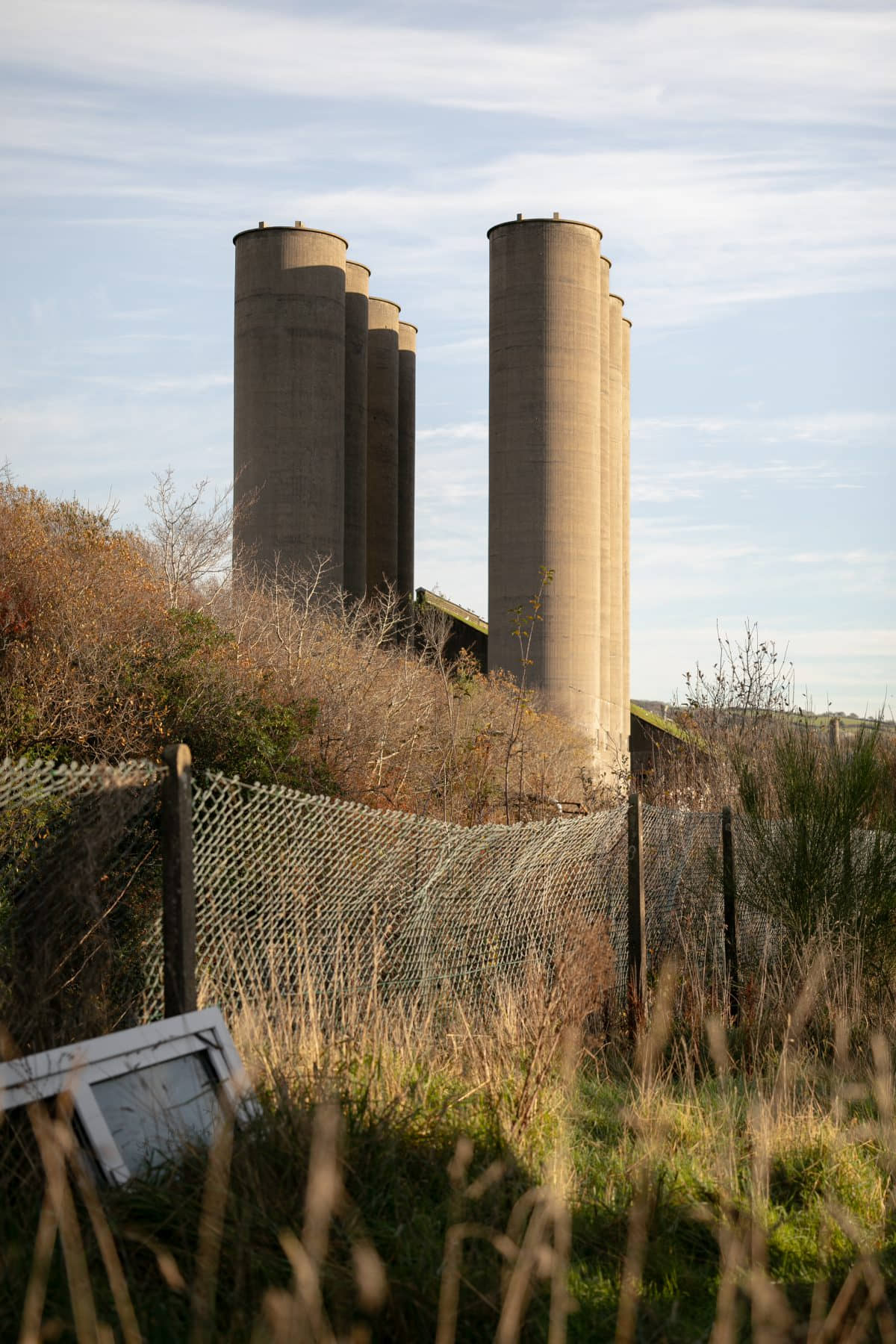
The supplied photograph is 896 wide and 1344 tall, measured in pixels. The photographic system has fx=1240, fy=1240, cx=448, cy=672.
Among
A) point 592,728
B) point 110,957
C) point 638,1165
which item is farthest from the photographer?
point 592,728

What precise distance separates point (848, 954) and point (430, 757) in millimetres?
7294

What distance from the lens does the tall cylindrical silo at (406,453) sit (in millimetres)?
43344

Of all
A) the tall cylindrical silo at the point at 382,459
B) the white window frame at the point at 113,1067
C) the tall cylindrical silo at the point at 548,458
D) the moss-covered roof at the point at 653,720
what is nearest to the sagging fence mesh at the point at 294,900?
the white window frame at the point at 113,1067

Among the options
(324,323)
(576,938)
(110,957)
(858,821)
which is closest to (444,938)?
(576,938)

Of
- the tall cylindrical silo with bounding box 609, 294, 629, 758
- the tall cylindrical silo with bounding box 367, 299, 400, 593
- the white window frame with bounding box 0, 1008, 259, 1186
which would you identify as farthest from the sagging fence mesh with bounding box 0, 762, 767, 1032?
the tall cylindrical silo with bounding box 367, 299, 400, 593

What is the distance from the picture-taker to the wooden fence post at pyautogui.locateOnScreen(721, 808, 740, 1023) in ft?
28.1

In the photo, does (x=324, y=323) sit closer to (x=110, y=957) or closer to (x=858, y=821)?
(x=858, y=821)

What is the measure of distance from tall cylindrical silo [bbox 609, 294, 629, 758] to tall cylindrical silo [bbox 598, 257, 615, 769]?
0.83 ft

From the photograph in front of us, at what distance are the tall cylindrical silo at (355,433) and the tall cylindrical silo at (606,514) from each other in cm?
732

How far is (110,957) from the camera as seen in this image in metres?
4.84

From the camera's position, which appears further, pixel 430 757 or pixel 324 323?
Answer: pixel 324 323

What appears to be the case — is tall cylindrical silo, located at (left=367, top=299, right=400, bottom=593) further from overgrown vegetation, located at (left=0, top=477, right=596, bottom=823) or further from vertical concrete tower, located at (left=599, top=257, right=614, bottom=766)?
overgrown vegetation, located at (left=0, top=477, right=596, bottom=823)

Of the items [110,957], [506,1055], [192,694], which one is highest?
[192,694]

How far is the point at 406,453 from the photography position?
44.5 m
